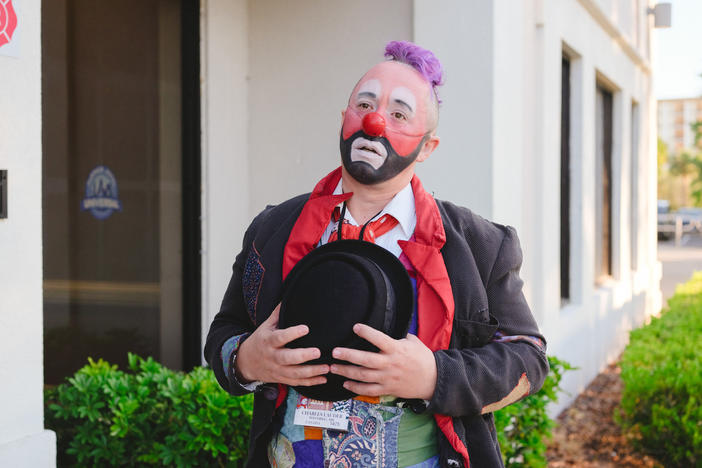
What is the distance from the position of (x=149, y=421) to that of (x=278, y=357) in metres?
2.14

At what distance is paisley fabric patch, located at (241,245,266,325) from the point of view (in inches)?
70.4

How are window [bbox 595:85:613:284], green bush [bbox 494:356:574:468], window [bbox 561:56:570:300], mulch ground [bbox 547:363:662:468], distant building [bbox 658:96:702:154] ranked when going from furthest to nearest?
distant building [bbox 658:96:702:154] < window [bbox 595:85:613:284] < window [bbox 561:56:570:300] < mulch ground [bbox 547:363:662:468] < green bush [bbox 494:356:574:468]

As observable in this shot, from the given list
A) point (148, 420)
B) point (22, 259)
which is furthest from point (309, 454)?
point (148, 420)

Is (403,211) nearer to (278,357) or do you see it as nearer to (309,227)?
(309,227)

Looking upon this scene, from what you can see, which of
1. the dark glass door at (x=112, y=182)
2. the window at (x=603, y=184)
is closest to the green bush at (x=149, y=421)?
the dark glass door at (x=112, y=182)

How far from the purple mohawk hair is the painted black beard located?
21 cm

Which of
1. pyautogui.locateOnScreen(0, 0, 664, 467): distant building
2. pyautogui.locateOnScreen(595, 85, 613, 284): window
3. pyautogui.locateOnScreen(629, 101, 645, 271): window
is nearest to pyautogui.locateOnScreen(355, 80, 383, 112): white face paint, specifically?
pyautogui.locateOnScreen(0, 0, 664, 467): distant building

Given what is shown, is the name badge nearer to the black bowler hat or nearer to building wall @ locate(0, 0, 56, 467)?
the black bowler hat

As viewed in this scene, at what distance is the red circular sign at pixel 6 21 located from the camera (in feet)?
9.04

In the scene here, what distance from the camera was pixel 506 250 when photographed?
1812 mm

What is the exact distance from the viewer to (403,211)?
5.86 feet

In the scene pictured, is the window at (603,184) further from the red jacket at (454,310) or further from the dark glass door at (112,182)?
the red jacket at (454,310)

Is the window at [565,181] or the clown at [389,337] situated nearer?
the clown at [389,337]

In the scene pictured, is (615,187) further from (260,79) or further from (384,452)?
(384,452)
